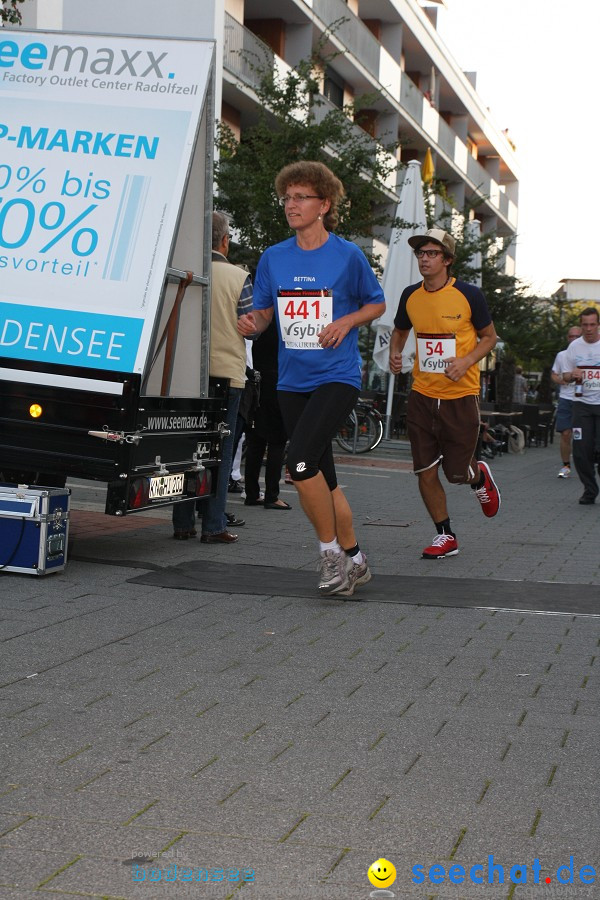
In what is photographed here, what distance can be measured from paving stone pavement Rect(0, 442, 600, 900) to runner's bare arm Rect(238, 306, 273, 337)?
4.64 feet

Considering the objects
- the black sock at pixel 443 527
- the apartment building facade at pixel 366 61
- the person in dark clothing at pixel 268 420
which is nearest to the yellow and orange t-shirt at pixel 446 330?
the black sock at pixel 443 527

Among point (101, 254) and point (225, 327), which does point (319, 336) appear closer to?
point (101, 254)

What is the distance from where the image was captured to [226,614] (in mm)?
5898

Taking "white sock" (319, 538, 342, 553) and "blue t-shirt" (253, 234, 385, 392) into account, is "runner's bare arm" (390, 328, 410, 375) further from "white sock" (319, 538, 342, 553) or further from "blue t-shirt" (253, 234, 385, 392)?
"white sock" (319, 538, 342, 553)

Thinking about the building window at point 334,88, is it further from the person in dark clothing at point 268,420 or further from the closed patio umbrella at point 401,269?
the person in dark clothing at point 268,420

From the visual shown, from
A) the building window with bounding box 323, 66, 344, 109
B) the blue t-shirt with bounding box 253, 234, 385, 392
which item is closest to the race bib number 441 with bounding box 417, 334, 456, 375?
the blue t-shirt with bounding box 253, 234, 385, 392

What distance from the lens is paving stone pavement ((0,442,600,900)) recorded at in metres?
2.89

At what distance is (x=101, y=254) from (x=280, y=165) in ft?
41.9

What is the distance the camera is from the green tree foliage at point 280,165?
19281 mm

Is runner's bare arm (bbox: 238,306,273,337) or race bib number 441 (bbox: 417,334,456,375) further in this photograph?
race bib number 441 (bbox: 417,334,456,375)

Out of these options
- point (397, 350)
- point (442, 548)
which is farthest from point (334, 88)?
point (442, 548)

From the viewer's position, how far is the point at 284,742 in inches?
153

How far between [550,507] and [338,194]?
6.34 m

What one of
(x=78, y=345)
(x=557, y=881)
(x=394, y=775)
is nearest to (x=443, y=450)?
(x=78, y=345)
